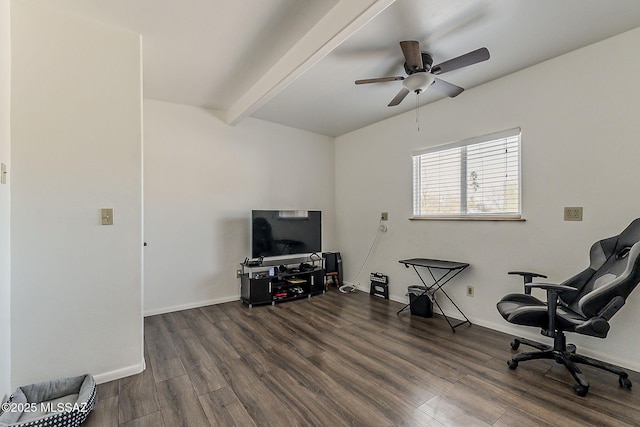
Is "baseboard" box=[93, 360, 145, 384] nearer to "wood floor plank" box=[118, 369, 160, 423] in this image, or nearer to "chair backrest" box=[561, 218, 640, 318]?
"wood floor plank" box=[118, 369, 160, 423]

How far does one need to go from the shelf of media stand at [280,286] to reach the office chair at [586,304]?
8.02 feet

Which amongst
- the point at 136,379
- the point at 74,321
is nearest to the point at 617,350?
the point at 136,379

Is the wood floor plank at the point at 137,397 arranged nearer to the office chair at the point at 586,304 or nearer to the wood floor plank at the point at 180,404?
the wood floor plank at the point at 180,404

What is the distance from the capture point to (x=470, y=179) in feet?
10.6

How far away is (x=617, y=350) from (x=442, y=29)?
9.28ft

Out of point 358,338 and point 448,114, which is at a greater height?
point 448,114

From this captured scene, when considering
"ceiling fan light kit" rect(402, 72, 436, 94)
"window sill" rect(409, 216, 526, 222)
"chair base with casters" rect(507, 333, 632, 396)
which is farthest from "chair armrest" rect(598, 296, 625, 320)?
"ceiling fan light kit" rect(402, 72, 436, 94)

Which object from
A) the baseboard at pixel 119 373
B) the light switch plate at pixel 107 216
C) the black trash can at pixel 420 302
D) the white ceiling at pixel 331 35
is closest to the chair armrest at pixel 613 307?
the black trash can at pixel 420 302

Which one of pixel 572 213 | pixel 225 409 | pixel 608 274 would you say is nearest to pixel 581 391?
pixel 608 274

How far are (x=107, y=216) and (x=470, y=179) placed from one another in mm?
3508

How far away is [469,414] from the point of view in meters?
1.69

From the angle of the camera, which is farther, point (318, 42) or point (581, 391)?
point (318, 42)

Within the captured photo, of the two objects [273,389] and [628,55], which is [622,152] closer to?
[628,55]

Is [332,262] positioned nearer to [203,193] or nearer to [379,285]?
[379,285]
